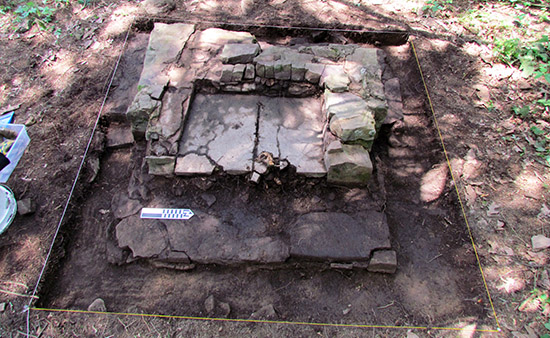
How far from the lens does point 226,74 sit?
11.4 feet

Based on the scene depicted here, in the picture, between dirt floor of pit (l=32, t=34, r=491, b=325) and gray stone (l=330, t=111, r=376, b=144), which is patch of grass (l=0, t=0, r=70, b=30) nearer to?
dirt floor of pit (l=32, t=34, r=491, b=325)

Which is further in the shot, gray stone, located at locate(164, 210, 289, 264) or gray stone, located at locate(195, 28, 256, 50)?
gray stone, located at locate(195, 28, 256, 50)

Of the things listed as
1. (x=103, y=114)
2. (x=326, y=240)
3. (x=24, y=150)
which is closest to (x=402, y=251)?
(x=326, y=240)

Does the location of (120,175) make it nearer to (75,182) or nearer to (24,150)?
(75,182)

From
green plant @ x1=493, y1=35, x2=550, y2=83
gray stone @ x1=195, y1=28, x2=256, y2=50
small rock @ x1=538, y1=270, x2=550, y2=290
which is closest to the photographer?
small rock @ x1=538, y1=270, x2=550, y2=290

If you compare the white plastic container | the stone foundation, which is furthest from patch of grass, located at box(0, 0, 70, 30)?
the stone foundation

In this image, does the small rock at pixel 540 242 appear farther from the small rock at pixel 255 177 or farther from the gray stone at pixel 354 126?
the small rock at pixel 255 177

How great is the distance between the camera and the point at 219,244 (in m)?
2.85

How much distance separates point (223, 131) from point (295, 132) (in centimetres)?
70

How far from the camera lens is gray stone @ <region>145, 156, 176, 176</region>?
Answer: 3.07 m

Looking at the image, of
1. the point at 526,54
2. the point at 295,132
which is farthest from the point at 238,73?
the point at 526,54

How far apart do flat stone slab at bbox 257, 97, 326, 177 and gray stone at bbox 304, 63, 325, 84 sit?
0.21 m

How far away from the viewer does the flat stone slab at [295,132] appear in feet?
10.2

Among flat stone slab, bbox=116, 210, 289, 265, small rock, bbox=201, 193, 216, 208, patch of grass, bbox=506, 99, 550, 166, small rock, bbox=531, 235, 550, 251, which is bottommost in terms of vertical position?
small rock, bbox=531, 235, 550, 251
